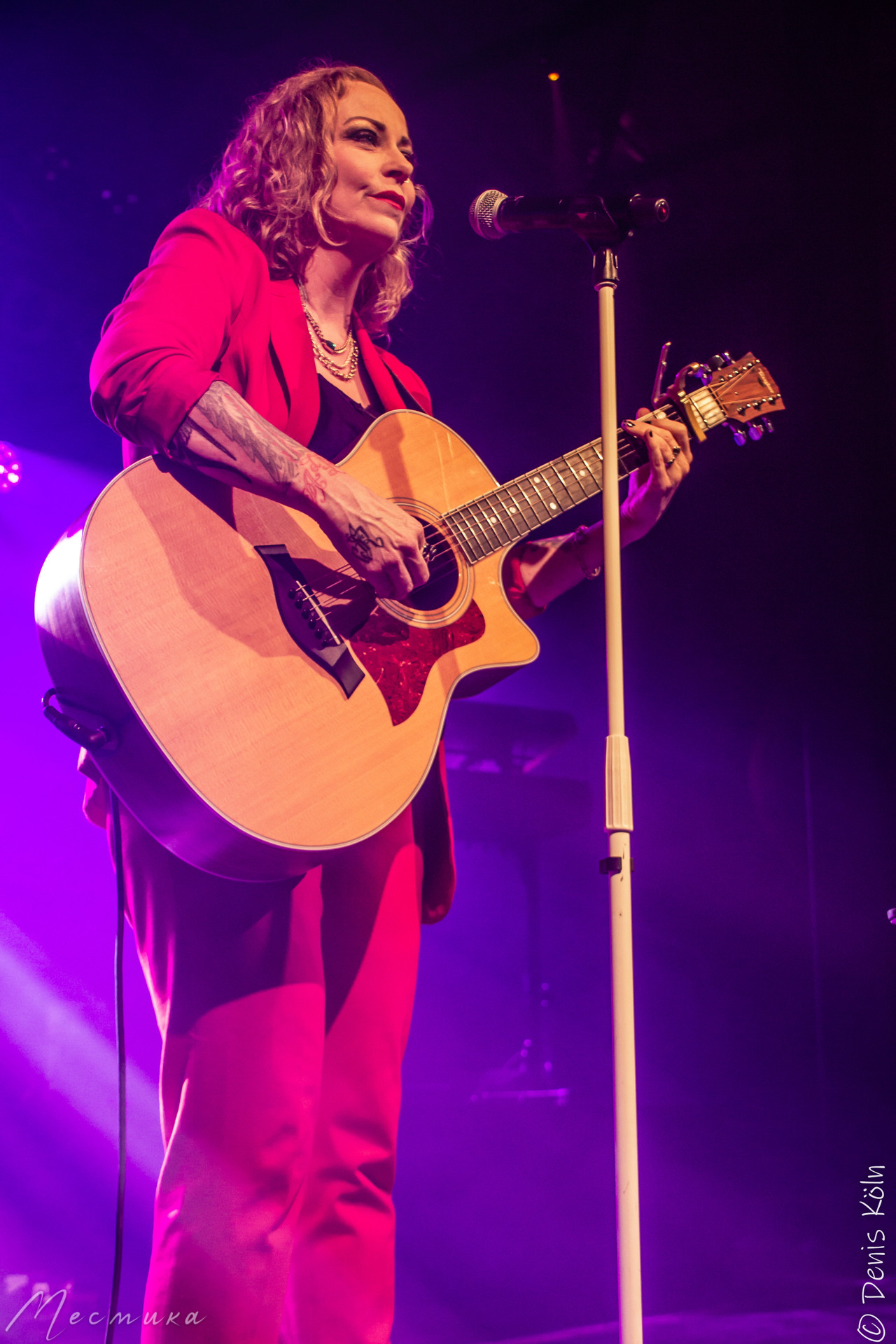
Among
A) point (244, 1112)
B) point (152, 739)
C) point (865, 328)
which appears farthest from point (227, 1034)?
point (865, 328)

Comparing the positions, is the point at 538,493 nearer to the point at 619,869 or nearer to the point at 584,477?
the point at 584,477

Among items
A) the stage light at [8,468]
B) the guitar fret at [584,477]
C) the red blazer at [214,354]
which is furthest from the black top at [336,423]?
the stage light at [8,468]

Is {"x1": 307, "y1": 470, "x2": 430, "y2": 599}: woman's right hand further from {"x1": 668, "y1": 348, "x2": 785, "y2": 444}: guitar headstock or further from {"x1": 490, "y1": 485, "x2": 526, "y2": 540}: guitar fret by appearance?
{"x1": 668, "y1": 348, "x2": 785, "y2": 444}: guitar headstock

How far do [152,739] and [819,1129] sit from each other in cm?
292

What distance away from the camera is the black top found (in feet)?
6.02

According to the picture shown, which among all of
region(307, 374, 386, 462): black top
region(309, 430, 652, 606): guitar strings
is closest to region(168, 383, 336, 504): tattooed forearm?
region(309, 430, 652, 606): guitar strings

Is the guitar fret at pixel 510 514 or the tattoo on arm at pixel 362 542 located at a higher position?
the guitar fret at pixel 510 514

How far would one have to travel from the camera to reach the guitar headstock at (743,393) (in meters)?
2.15

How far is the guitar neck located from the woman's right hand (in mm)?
278

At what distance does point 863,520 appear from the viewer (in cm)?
342

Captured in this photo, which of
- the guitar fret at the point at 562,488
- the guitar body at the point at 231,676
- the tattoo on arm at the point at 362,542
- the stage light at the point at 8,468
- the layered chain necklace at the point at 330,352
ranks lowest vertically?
the guitar body at the point at 231,676

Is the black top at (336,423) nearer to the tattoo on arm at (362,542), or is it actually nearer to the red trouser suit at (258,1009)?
the red trouser suit at (258,1009)

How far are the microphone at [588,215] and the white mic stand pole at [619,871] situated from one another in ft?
0.13

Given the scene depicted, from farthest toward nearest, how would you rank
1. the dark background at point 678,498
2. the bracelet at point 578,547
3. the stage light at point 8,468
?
the stage light at point 8,468 < the dark background at point 678,498 < the bracelet at point 578,547
